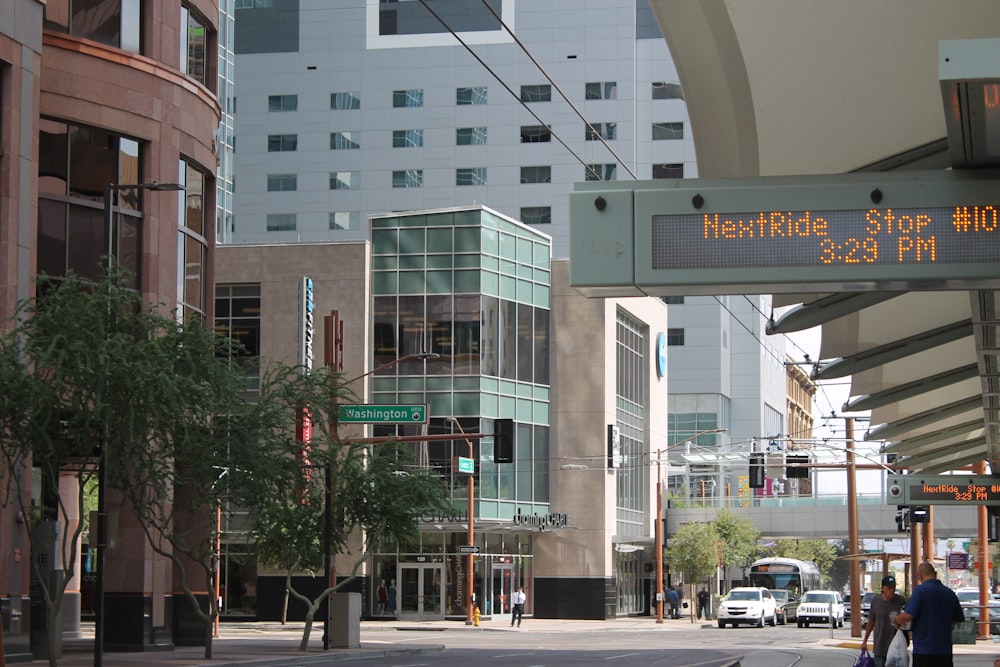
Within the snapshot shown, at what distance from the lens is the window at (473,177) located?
99562mm

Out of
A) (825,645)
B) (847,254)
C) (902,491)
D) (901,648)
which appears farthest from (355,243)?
(847,254)

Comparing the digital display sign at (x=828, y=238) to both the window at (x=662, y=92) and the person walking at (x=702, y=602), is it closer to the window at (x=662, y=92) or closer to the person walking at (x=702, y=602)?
the person walking at (x=702, y=602)

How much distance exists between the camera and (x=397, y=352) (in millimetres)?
63719

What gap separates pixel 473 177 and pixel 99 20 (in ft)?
220

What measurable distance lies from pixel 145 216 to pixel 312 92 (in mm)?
69936

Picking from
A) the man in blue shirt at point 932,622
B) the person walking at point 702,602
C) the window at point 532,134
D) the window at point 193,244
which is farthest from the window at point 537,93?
the man in blue shirt at point 932,622

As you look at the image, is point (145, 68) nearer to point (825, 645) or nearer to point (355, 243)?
point (825, 645)

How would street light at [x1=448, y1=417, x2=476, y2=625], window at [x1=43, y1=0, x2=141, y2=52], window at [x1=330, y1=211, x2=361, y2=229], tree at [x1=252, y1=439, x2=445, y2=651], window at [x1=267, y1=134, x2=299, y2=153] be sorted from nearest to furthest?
1. window at [x1=43, y1=0, x2=141, y2=52]
2. tree at [x1=252, y1=439, x2=445, y2=651]
3. street light at [x1=448, y1=417, x2=476, y2=625]
4. window at [x1=330, y1=211, x2=361, y2=229]
5. window at [x1=267, y1=134, x2=299, y2=153]

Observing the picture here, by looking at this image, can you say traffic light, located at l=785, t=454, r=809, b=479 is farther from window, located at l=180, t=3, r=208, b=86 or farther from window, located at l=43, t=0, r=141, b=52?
window, located at l=43, t=0, r=141, b=52

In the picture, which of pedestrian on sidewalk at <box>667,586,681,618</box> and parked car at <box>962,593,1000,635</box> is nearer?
parked car at <box>962,593,1000,635</box>

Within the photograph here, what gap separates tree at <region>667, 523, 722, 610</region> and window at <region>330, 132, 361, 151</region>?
129 feet

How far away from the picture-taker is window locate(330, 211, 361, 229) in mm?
101000

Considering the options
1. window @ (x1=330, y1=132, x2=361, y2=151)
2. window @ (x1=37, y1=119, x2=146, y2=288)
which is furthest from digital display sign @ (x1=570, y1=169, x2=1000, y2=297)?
window @ (x1=330, y1=132, x2=361, y2=151)

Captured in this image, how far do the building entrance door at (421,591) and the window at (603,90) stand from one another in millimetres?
44455
